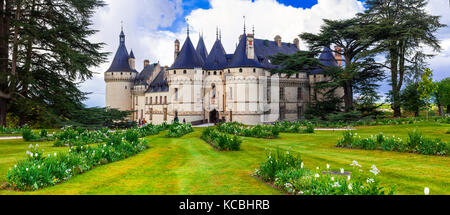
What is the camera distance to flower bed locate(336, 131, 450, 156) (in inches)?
434

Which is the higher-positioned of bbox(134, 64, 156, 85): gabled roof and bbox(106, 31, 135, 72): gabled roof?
bbox(106, 31, 135, 72): gabled roof

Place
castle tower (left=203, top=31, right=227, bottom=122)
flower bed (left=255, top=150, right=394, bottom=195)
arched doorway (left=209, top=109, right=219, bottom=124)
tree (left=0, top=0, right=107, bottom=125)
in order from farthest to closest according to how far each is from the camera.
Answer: arched doorway (left=209, top=109, right=219, bottom=124) < castle tower (left=203, top=31, right=227, bottom=122) < tree (left=0, top=0, right=107, bottom=125) < flower bed (left=255, top=150, right=394, bottom=195)

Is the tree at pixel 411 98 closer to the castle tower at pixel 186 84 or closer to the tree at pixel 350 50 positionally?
the tree at pixel 350 50

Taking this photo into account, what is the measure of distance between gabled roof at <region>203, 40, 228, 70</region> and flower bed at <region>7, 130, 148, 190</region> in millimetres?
33136

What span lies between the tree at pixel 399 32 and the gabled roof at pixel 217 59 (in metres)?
20.0

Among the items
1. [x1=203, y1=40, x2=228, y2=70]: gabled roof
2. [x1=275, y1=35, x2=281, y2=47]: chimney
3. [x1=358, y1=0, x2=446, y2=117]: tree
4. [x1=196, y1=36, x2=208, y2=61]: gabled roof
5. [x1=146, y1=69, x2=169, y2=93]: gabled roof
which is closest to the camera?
[x1=358, y1=0, x2=446, y2=117]: tree

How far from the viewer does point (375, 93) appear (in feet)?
118

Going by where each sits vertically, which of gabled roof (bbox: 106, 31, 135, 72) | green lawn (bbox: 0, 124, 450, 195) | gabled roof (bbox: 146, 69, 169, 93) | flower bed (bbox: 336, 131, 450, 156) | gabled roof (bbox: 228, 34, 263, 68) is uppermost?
gabled roof (bbox: 106, 31, 135, 72)

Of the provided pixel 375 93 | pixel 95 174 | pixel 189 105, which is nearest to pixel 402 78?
Result: pixel 375 93

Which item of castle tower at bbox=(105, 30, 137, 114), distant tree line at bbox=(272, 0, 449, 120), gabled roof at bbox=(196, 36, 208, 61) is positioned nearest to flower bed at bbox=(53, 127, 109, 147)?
distant tree line at bbox=(272, 0, 449, 120)

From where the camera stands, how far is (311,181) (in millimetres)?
5941

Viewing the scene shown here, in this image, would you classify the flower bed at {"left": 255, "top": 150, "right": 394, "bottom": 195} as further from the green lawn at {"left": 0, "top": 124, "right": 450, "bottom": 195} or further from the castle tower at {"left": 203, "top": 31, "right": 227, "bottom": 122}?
the castle tower at {"left": 203, "top": 31, "right": 227, "bottom": 122}
